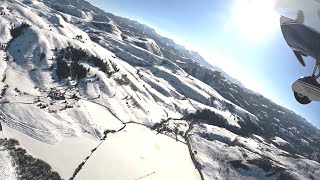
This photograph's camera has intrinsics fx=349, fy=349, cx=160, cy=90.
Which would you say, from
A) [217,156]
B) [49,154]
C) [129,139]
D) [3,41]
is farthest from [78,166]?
[3,41]

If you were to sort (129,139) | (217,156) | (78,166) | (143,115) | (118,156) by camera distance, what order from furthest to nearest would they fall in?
(143,115)
(217,156)
(129,139)
(118,156)
(78,166)

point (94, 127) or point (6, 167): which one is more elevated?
point (94, 127)

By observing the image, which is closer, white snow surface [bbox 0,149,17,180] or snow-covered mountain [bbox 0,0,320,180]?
white snow surface [bbox 0,149,17,180]

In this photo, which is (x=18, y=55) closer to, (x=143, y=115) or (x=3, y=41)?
(x=3, y=41)

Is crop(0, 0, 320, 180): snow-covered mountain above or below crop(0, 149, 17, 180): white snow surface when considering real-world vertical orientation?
above

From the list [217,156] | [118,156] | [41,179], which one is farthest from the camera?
[217,156]

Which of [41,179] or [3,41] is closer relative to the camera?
[41,179]

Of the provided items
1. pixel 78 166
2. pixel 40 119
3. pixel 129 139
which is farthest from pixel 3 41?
pixel 78 166

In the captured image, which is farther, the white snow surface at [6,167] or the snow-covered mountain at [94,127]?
the snow-covered mountain at [94,127]

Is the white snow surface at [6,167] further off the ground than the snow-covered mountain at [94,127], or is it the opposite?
the snow-covered mountain at [94,127]

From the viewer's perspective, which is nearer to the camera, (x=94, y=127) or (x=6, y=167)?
(x=6, y=167)
